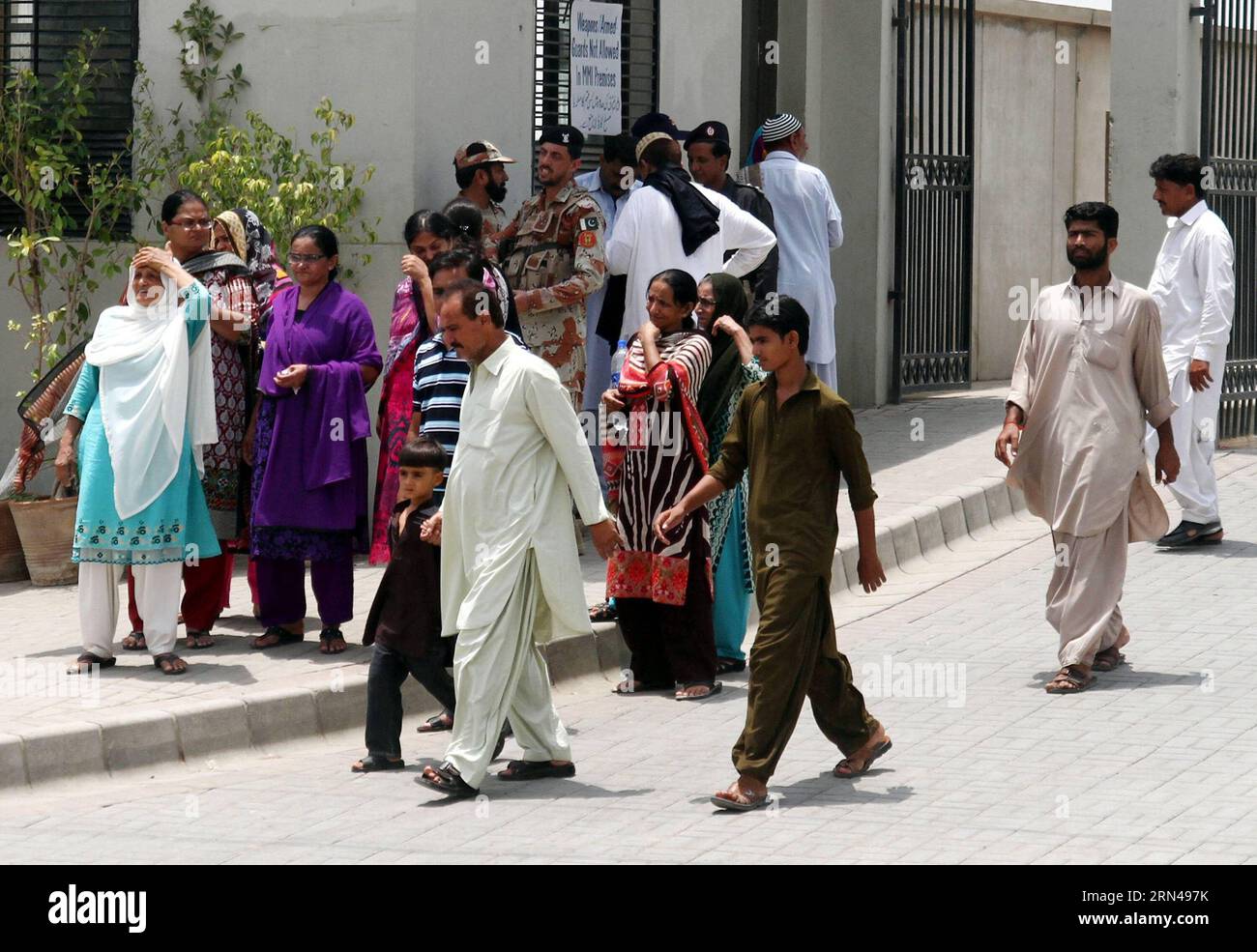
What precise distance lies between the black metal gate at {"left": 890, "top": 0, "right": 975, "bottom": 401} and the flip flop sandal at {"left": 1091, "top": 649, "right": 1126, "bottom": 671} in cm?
654

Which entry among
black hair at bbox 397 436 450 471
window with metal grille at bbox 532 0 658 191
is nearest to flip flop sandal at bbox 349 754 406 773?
black hair at bbox 397 436 450 471

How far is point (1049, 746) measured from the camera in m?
7.05

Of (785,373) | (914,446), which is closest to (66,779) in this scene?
(785,373)

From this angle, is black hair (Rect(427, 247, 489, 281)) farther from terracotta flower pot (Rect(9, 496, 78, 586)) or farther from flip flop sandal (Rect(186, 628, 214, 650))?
terracotta flower pot (Rect(9, 496, 78, 586))

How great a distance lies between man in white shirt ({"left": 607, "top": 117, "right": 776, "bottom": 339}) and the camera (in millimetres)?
9859

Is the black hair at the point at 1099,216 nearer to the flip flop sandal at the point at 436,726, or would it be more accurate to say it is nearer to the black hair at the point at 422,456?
the black hair at the point at 422,456

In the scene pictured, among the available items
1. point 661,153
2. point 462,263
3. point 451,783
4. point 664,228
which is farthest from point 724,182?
point 451,783

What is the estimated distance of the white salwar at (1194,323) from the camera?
10.3 metres

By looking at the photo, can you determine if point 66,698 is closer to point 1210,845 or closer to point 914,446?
point 1210,845

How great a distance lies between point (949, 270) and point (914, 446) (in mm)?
2678

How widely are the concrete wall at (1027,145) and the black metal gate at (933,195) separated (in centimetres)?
194

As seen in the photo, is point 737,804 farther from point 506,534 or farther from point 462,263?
point 462,263

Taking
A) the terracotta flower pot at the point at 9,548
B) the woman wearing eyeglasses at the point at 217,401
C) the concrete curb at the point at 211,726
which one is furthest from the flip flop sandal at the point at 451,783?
the terracotta flower pot at the point at 9,548

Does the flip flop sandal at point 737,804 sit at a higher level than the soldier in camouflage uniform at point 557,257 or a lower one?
lower
